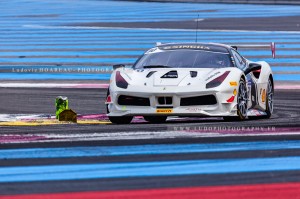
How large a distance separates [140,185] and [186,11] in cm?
3682

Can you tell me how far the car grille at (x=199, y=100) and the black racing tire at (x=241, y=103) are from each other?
1.64 feet

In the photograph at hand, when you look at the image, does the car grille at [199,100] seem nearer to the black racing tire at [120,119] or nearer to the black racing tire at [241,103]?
the black racing tire at [241,103]

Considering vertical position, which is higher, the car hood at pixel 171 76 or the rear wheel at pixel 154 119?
the car hood at pixel 171 76

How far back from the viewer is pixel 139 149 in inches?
390

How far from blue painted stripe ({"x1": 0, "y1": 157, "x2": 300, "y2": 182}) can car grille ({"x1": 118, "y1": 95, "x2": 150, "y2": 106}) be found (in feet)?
14.3

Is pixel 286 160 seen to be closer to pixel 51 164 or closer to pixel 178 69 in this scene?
pixel 51 164

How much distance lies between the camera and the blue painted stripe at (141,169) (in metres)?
8.28

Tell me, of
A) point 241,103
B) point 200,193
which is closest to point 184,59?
point 241,103

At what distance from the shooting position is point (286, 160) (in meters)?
9.16

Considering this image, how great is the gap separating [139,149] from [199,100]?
141 inches

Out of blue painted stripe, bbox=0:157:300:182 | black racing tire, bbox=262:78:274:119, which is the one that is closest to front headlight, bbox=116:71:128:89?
black racing tire, bbox=262:78:274:119

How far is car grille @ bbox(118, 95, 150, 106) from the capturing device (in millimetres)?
13422

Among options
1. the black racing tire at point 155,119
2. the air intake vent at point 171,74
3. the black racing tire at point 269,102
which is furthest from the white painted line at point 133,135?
the black racing tire at point 269,102

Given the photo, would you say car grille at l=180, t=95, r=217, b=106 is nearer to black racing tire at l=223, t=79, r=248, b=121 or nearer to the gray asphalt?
black racing tire at l=223, t=79, r=248, b=121
